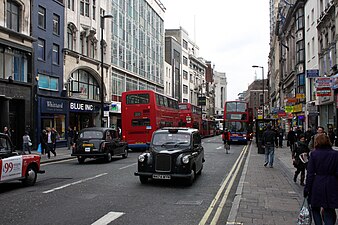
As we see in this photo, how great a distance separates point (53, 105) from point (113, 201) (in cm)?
2212

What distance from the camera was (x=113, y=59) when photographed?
41094 mm

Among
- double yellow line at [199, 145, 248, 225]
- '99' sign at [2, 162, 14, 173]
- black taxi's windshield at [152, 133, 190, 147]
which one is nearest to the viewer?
double yellow line at [199, 145, 248, 225]

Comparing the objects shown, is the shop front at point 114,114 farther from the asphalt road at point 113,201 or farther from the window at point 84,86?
the asphalt road at point 113,201

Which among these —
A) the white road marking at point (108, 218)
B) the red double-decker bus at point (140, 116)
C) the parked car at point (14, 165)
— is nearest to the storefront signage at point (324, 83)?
the white road marking at point (108, 218)

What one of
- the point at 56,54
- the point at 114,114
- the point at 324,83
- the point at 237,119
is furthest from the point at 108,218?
the point at 114,114

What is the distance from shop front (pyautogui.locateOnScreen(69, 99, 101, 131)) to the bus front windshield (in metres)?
13.0

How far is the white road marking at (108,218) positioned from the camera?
7148 mm

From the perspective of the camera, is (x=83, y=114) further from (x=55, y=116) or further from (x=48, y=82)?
(x=48, y=82)

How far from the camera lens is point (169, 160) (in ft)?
37.6

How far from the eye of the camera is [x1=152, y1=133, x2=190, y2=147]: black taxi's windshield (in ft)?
40.6

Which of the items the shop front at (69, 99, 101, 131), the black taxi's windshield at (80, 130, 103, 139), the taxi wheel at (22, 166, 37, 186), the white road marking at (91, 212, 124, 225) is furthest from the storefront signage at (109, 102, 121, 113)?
the white road marking at (91, 212, 124, 225)

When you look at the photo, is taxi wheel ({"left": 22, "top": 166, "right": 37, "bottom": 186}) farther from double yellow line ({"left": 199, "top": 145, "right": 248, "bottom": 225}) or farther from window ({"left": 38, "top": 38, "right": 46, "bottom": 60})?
window ({"left": 38, "top": 38, "right": 46, "bottom": 60})

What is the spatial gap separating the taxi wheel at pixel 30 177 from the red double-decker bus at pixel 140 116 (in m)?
14.5

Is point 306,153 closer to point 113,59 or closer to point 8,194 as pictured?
point 8,194
